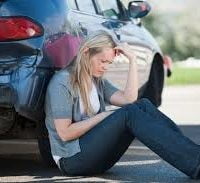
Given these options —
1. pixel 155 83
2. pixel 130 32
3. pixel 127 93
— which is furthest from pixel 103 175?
pixel 155 83

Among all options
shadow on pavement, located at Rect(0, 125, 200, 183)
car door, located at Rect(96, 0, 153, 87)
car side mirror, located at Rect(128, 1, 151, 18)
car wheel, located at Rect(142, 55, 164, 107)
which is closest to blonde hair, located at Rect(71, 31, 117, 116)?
shadow on pavement, located at Rect(0, 125, 200, 183)

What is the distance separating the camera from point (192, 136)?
830 centimetres

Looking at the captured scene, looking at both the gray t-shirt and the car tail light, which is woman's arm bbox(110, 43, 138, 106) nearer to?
the gray t-shirt

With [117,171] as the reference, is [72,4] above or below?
above

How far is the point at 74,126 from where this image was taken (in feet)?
17.4

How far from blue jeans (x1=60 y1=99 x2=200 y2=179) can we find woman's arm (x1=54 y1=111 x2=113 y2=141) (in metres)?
0.04

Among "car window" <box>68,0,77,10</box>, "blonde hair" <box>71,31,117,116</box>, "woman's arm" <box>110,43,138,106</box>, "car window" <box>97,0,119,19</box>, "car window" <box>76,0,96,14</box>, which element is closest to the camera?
"blonde hair" <box>71,31,117,116</box>

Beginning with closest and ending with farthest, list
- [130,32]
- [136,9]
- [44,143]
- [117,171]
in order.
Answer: [44,143], [117,171], [130,32], [136,9]

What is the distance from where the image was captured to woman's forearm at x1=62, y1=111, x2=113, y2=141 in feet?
17.4

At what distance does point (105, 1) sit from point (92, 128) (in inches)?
99.4

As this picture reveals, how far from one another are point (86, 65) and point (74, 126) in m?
0.43

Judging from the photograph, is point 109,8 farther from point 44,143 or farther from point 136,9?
point 44,143

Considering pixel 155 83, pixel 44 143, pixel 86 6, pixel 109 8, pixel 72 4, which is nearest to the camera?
pixel 44 143

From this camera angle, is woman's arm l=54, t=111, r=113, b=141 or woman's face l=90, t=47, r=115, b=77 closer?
woman's arm l=54, t=111, r=113, b=141
